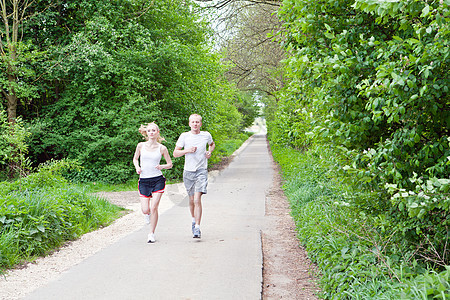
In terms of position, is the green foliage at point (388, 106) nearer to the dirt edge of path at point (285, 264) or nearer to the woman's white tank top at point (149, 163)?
the dirt edge of path at point (285, 264)

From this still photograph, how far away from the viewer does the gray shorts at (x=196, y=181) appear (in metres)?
6.79

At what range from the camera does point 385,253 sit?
423 cm

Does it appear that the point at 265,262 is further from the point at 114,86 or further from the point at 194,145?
the point at 114,86

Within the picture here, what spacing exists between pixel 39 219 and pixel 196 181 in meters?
2.42

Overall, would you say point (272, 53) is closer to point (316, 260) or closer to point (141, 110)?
point (141, 110)

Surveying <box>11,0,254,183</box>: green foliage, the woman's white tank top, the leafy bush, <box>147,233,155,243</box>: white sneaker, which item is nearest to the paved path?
<box>147,233,155,243</box>: white sneaker

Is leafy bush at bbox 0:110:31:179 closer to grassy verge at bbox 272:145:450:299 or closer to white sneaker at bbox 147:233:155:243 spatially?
white sneaker at bbox 147:233:155:243

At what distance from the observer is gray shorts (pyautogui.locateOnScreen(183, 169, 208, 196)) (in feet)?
22.3

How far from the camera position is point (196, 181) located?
6828 millimetres

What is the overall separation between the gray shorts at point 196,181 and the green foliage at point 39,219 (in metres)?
2.07

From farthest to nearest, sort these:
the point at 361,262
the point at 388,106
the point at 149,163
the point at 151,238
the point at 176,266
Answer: the point at 149,163, the point at 151,238, the point at 176,266, the point at 361,262, the point at 388,106

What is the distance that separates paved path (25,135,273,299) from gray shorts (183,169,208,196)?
0.82 metres

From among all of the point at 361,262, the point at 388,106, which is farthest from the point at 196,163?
the point at 388,106

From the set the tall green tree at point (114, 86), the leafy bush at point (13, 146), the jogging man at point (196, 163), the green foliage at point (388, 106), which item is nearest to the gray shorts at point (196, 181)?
the jogging man at point (196, 163)
